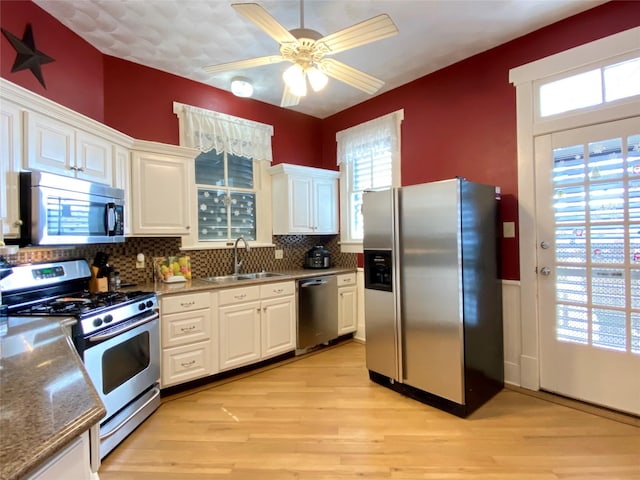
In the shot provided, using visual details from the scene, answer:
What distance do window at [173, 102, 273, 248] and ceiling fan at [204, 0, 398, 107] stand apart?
137 centimetres

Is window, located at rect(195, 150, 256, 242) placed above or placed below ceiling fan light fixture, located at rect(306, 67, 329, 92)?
below

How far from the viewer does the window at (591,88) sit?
7.39 ft

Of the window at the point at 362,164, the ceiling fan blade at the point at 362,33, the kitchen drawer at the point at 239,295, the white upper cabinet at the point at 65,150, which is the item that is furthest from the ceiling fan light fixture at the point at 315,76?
the kitchen drawer at the point at 239,295

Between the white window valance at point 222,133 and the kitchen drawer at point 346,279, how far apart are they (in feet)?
5.37

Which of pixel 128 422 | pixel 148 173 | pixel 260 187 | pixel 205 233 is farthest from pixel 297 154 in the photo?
pixel 128 422

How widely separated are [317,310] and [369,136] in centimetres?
208

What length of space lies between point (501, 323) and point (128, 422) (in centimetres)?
286

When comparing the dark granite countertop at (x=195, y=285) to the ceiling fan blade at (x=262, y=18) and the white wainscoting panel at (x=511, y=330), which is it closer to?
the white wainscoting panel at (x=511, y=330)

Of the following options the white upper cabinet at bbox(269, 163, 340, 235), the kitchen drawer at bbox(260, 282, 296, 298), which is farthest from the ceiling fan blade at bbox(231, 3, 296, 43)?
the kitchen drawer at bbox(260, 282, 296, 298)

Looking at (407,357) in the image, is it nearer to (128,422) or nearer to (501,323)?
(501,323)

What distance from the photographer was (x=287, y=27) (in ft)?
8.39

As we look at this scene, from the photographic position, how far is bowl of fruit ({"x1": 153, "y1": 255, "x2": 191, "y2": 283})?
120 inches

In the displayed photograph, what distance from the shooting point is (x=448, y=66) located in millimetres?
3197

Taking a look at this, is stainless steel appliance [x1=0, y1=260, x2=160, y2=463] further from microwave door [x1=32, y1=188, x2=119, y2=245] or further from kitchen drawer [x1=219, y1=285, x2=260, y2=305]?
kitchen drawer [x1=219, y1=285, x2=260, y2=305]
